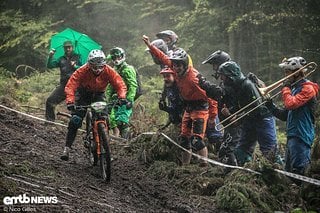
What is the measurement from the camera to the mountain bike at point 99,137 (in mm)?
8117

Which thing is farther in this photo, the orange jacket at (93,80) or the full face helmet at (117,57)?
the full face helmet at (117,57)

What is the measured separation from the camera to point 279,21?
1496 cm

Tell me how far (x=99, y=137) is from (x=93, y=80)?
1.28m

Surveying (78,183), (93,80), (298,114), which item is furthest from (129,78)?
(298,114)

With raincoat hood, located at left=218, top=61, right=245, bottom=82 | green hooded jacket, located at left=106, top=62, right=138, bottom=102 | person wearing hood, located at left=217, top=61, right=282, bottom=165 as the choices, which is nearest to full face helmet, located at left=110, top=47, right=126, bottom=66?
green hooded jacket, located at left=106, top=62, right=138, bottom=102

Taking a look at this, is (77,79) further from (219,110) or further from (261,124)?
(261,124)

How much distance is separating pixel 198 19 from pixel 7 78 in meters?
7.37

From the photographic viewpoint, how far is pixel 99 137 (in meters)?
8.41

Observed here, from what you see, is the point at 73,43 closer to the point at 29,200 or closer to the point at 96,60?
the point at 96,60

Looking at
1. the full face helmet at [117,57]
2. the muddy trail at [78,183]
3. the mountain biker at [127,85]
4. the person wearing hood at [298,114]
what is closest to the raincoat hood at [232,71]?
the person wearing hood at [298,114]

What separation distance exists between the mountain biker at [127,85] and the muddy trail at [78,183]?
1.00m

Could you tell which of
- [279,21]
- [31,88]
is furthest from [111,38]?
[279,21]

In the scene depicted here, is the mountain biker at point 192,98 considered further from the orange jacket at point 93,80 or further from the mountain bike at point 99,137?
the mountain bike at point 99,137

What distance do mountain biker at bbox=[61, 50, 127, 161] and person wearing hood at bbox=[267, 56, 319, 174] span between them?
9.90 feet
